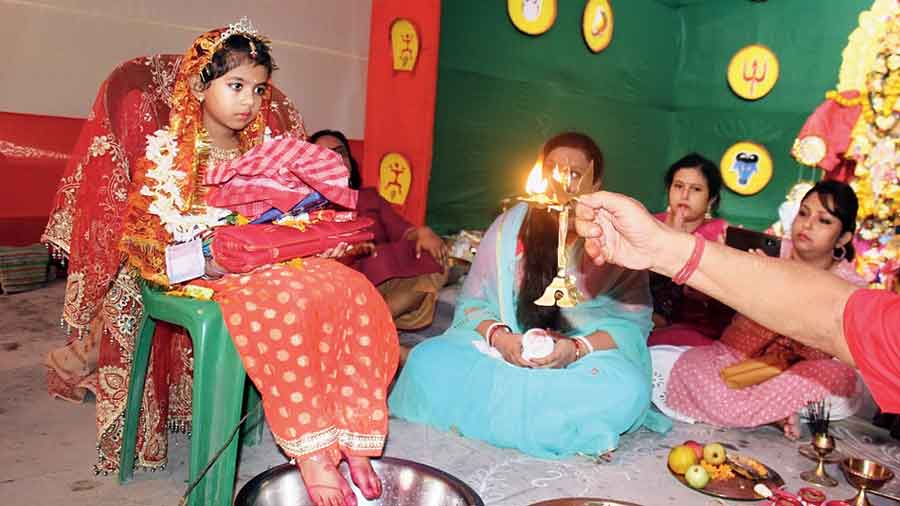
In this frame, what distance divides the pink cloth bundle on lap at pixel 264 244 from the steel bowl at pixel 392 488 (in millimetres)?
643

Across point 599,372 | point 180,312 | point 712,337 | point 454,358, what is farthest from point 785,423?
point 180,312

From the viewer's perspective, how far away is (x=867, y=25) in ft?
21.0

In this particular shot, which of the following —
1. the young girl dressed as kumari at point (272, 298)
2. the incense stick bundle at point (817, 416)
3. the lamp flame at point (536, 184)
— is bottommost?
the incense stick bundle at point (817, 416)

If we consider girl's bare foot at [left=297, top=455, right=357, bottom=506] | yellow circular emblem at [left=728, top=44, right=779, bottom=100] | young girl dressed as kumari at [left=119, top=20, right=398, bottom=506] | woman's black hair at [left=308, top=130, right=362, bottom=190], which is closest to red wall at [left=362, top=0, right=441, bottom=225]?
woman's black hair at [left=308, top=130, right=362, bottom=190]

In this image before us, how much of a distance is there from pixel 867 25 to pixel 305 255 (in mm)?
5830

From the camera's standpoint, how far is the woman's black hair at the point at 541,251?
3625 mm

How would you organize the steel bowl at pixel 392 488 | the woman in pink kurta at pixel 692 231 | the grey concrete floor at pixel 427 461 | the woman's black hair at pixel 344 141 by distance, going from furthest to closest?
the woman's black hair at pixel 344 141 → the woman in pink kurta at pixel 692 231 → the grey concrete floor at pixel 427 461 → the steel bowl at pixel 392 488

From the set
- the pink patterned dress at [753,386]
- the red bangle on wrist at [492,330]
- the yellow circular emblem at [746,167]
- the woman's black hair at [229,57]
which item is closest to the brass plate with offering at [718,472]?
the pink patterned dress at [753,386]

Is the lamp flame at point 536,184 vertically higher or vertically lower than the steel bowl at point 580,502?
higher

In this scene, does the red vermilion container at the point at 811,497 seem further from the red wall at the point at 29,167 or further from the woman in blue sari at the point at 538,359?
the red wall at the point at 29,167

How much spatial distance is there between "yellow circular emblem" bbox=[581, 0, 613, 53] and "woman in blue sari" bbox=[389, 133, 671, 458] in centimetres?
480

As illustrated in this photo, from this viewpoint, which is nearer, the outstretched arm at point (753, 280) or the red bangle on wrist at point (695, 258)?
the outstretched arm at point (753, 280)

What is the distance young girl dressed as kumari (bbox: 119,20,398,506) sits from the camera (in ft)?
7.75

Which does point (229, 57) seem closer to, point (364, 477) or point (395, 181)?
point (364, 477)
